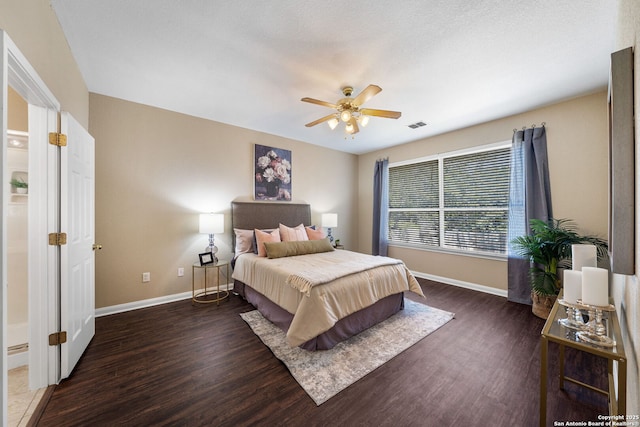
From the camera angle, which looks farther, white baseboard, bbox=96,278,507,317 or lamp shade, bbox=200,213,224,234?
lamp shade, bbox=200,213,224,234

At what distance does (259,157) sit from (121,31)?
2.32m

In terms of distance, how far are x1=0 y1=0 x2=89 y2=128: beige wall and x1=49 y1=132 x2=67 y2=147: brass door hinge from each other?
307 mm

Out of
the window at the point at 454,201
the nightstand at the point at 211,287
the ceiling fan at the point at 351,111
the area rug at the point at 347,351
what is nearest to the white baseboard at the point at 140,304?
the nightstand at the point at 211,287

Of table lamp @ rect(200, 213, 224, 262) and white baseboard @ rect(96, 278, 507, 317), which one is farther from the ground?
table lamp @ rect(200, 213, 224, 262)

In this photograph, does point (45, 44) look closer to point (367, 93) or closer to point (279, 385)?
point (367, 93)

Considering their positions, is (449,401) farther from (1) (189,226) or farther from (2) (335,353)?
(1) (189,226)

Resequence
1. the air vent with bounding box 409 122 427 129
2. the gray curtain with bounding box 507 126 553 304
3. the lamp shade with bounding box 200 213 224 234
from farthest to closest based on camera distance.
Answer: the air vent with bounding box 409 122 427 129
the lamp shade with bounding box 200 213 224 234
the gray curtain with bounding box 507 126 553 304

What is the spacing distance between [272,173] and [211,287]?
2157mm

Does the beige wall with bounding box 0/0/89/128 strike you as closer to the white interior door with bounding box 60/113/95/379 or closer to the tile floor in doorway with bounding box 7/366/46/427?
the white interior door with bounding box 60/113/95/379

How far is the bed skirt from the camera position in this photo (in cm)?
214

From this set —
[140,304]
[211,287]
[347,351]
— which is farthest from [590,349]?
[140,304]

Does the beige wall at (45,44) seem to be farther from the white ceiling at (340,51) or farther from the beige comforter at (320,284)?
the beige comforter at (320,284)

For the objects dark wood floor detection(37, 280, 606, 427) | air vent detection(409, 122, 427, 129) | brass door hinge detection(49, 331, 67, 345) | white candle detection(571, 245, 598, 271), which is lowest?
dark wood floor detection(37, 280, 606, 427)

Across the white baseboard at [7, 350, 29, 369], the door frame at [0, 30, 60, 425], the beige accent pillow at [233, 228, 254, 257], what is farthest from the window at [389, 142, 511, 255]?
the white baseboard at [7, 350, 29, 369]
